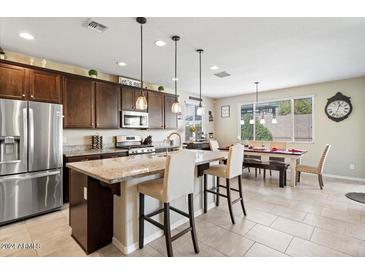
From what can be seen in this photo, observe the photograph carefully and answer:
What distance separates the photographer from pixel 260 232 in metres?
2.30

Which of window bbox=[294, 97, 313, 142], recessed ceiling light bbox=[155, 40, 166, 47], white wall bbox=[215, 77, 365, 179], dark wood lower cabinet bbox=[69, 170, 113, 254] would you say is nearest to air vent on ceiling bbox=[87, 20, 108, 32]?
recessed ceiling light bbox=[155, 40, 166, 47]

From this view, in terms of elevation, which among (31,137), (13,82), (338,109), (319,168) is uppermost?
(13,82)

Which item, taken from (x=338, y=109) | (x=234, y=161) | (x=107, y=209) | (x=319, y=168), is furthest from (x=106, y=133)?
(x=338, y=109)

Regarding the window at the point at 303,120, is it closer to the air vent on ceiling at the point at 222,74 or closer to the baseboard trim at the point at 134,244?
the air vent on ceiling at the point at 222,74

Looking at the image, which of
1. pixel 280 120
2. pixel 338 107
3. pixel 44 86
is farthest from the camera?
pixel 280 120

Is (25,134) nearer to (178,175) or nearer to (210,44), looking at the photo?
(178,175)

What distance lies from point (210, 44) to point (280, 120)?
434cm

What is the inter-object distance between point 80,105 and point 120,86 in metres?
1.00

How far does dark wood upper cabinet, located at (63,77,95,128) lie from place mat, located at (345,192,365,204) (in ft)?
16.8

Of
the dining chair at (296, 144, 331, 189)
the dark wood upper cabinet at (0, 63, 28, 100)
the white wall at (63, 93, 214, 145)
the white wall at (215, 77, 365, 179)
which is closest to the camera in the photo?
the dark wood upper cabinet at (0, 63, 28, 100)

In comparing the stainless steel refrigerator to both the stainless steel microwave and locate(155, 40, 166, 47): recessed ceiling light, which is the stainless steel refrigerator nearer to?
the stainless steel microwave

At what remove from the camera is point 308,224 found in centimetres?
249

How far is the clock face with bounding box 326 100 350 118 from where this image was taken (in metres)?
4.82
